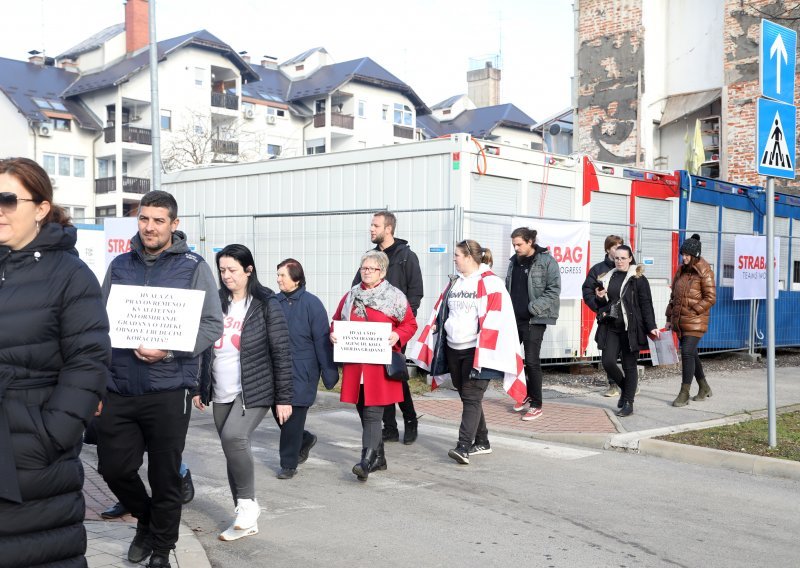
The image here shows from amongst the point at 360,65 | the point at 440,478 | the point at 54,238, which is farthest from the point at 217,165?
the point at 360,65

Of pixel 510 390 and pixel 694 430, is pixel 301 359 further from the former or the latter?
pixel 694 430

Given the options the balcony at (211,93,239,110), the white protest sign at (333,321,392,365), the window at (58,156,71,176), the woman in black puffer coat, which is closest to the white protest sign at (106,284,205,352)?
the woman in black puffer coat

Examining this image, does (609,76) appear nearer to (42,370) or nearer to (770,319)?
(770,319)

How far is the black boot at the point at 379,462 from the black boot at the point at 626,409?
354 cm

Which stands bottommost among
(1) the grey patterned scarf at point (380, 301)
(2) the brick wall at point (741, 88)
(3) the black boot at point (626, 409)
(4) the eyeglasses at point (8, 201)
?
(3) the black boot at point (626, 409)

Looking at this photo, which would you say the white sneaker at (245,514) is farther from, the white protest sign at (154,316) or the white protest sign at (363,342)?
the white protest sign at (363,342)

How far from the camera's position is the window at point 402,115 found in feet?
213

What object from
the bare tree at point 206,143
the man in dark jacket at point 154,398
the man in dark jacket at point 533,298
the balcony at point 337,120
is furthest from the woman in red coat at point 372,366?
the balcony at point 337,120

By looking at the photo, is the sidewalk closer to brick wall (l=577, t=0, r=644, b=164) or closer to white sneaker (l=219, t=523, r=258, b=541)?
white sneaker (l=219, t=523, r=258, b=541)

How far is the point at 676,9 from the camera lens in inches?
950

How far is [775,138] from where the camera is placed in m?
8.16

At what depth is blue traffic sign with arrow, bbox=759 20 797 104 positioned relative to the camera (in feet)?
25.8

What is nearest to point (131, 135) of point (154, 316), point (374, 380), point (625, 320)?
point (625, 320)

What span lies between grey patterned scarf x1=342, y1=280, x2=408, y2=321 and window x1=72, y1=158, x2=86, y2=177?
50.4 metres
